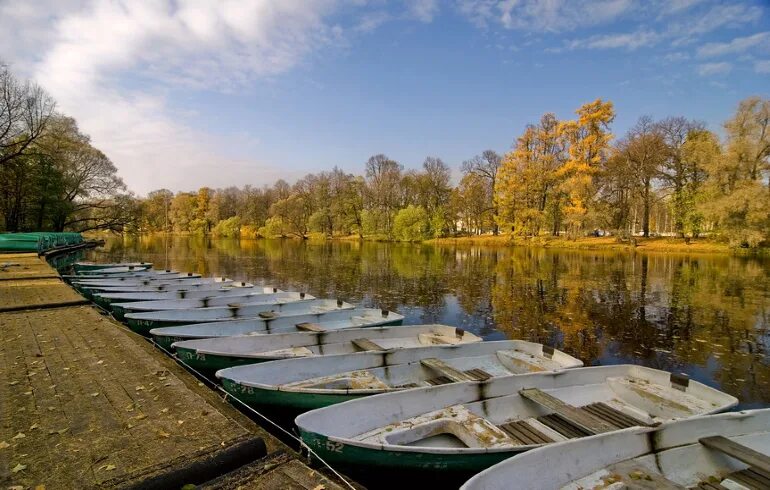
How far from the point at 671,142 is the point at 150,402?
196 feet

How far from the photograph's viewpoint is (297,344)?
8.59m

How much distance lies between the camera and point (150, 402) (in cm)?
488

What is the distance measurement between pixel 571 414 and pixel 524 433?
2.27ft

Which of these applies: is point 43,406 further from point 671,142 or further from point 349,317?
point 671,142

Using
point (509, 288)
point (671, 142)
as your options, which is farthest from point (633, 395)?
point (671, 142)

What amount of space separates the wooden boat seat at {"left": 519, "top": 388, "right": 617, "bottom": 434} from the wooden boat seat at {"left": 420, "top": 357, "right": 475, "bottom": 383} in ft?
3.19

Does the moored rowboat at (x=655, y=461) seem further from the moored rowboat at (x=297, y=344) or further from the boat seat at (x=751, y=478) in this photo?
the moored rowboat at (x=297, y=344)

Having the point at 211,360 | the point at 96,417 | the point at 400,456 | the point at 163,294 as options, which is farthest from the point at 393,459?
the point at 163,294

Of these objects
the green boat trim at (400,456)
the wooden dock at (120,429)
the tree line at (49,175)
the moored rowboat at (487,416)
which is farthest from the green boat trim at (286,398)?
the tree line at (49,175)

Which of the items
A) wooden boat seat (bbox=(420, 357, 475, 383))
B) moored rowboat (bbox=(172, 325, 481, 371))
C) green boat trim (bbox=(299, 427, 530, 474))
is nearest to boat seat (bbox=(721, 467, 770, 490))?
green boat trim (bbox=(299, 427, 530, 474))

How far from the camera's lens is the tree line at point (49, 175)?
104ft

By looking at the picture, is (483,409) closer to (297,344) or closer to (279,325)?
(297,344)

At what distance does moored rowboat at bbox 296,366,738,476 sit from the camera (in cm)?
437

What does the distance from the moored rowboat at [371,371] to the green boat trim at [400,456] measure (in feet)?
4.35
